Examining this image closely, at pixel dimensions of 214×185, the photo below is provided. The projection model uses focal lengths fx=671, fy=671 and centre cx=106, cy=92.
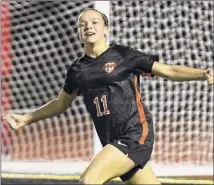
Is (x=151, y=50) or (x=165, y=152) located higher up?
(x=151, y=50)

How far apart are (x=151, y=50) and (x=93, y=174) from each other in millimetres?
4706

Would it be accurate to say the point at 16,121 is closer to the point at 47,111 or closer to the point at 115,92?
the point at 47,111

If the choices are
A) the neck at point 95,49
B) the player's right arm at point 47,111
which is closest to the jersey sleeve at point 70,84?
the player's right arm at point 47,111

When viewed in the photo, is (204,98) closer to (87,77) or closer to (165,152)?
(165,152)

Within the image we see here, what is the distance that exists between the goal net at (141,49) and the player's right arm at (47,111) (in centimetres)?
317

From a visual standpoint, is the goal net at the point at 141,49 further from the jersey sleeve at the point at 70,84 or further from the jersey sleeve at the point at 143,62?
the jersey sleeve at the point at 143,62

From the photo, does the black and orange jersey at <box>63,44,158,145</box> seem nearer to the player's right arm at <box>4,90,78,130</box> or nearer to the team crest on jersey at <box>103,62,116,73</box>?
the team crest on jersey at <box>103,62,116,73</box>

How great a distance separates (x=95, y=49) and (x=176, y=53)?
175 inches

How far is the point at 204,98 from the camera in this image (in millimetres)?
8039

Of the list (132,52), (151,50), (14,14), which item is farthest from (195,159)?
(132,52)

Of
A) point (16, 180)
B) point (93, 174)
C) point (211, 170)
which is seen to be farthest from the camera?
point (211, 170)

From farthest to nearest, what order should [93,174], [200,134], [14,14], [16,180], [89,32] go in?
[200,134] < [14,14] < [16,180] < [89,32] < [93,174]

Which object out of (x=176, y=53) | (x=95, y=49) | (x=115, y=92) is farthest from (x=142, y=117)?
(x=176, y=53)

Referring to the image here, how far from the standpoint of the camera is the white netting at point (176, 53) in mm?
7785
